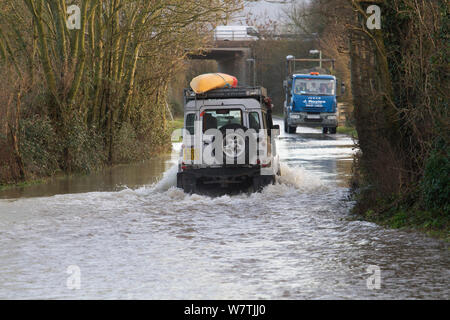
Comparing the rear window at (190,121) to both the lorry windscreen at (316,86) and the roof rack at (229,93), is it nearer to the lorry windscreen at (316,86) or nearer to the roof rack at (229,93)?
the roof rack at (229,93)

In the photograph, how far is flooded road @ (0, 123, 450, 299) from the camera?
26.1ft

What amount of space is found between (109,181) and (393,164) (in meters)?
9.12

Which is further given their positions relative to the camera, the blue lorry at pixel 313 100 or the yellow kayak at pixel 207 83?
the blue lorry at pixel 313 100

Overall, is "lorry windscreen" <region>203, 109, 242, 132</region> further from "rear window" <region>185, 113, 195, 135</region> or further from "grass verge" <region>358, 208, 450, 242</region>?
"grass verge" <region>358, 208, 450, 242</region>

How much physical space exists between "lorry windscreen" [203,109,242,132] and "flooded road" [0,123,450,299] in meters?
1.53

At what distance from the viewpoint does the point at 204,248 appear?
34.1 feet

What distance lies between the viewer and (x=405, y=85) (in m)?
12.9

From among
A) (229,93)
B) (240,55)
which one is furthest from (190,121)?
(240,55)

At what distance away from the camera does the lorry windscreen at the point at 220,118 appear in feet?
53.3

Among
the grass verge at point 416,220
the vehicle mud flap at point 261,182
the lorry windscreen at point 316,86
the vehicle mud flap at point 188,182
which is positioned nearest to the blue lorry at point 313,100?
the lorry windscreen at point 316,86

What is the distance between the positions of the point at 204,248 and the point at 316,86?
34291 mm

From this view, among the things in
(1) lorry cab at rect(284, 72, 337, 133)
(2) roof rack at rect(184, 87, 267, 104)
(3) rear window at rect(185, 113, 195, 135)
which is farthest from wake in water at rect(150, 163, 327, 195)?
(1) lorry cab at rect(284, 72, 337, 133)

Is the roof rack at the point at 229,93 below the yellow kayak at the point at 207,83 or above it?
below

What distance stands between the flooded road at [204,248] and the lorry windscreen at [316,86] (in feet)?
86.6
